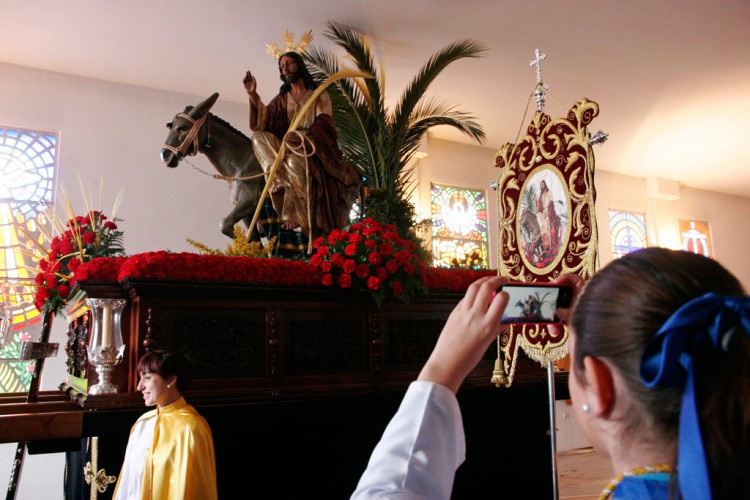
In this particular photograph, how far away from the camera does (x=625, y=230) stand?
14797 mm

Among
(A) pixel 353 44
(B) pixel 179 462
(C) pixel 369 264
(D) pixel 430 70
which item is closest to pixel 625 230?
(D) pixel 430 70

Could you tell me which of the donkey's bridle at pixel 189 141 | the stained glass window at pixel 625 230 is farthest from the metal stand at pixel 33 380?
the stained glass window at pixel 625 230

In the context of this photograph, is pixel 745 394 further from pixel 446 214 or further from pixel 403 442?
pixel 446 214

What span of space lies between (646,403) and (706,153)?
47.0 feet

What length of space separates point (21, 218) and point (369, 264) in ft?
19.8

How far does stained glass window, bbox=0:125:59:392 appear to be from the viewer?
7.82 m

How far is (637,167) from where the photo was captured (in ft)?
46.3

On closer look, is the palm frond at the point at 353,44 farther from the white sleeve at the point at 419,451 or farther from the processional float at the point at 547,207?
A: the white sleeve at the point at 419,451

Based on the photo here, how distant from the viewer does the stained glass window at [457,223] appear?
11.9 m

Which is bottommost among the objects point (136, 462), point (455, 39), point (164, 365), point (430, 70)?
point (136, 462)

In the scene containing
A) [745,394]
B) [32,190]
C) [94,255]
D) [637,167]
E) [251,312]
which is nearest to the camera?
[745,394]

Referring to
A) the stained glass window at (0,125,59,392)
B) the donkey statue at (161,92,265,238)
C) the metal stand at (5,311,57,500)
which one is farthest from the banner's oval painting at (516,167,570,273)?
the stained glass window at (0,125,59,392)

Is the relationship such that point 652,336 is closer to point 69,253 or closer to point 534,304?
point 534,304

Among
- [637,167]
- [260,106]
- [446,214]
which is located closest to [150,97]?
[260,106]
